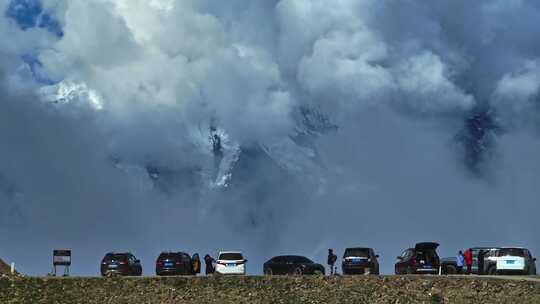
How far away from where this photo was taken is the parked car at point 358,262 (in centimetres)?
7231

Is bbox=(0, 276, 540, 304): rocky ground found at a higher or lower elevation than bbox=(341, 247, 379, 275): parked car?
lower

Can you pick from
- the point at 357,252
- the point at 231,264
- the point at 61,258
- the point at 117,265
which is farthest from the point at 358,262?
the point at 61,258

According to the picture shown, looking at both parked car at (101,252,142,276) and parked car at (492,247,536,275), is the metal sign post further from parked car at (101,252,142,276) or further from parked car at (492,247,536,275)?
parked car at (492,247,536,275)

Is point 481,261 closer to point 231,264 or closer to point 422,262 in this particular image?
point 422,262

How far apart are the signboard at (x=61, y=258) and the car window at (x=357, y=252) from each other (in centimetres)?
2056

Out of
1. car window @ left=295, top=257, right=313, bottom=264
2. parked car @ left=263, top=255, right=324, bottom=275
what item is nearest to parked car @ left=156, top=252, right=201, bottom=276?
parked car @ left=263, top=255, right=324, bottom=275

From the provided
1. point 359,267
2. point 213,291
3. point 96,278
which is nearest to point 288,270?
point 359,267

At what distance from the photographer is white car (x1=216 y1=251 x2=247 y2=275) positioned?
7250 cm

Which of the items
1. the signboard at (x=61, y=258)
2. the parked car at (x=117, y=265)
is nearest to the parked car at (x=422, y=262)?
the parked car at (x=117, y=265)

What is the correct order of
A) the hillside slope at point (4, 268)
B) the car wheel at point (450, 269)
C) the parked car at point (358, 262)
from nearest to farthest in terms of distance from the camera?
1. the hillside slope at point (4, 268)
2. the parked car at point (358, 262)
3. the car wheel at point (450, 269)

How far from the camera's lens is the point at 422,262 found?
241 ft

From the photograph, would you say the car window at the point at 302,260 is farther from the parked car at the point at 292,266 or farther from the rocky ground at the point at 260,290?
the rocky ground at the point at 260,290

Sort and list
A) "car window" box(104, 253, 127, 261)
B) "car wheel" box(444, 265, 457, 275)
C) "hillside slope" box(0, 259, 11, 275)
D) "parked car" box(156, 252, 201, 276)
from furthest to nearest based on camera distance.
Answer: "car wheel" box(444, 265, 457, 275), "parked car" box(156, 252, 201, 276), "car window" box(104, 253, 127, 261), "hillside slope" box(0, 259, 11, 275)

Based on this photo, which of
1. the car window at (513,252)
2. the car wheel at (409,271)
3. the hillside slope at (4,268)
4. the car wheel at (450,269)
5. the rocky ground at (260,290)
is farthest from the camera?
the car wheel at (450,269)
